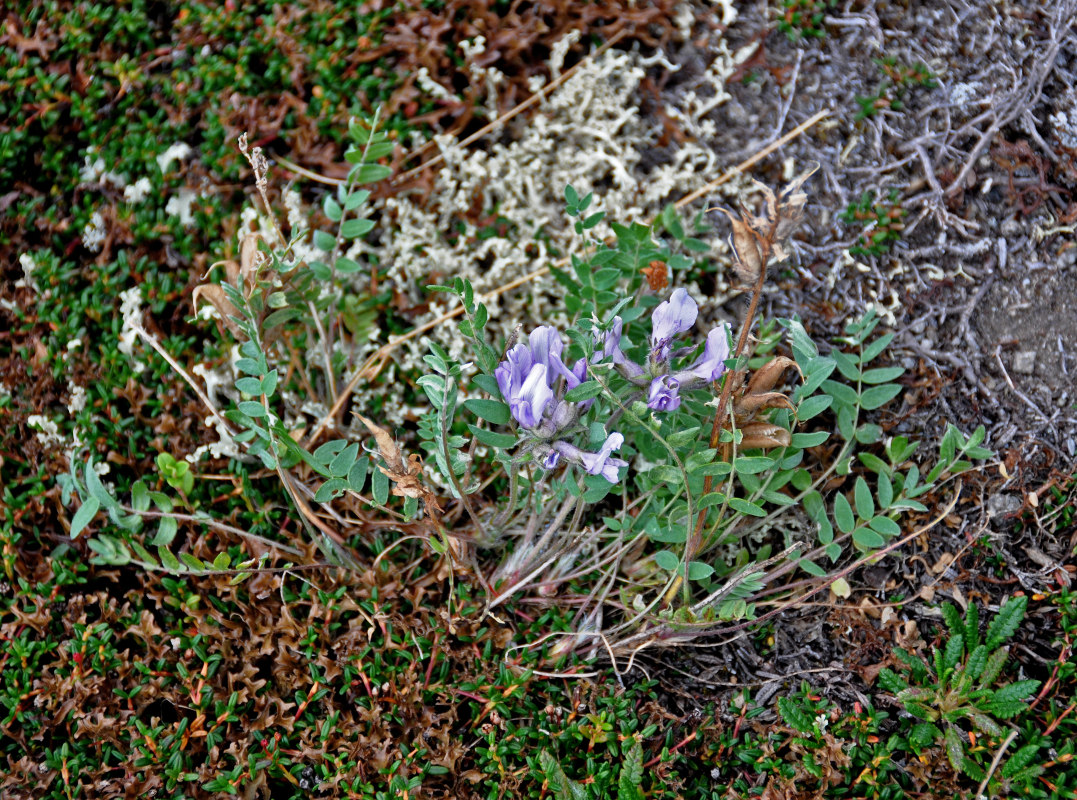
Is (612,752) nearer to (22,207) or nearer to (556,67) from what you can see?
(556,67)

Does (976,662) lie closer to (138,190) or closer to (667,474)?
(667,474)

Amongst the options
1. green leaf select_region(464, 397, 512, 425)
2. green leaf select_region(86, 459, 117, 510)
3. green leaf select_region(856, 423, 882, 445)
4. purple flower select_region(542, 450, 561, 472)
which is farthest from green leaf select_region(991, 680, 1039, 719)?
green leaf select_region(86, 459, 117, 510)

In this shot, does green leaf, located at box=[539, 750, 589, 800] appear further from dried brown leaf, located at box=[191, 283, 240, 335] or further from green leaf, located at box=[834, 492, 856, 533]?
dried brown leaf, located at box=[191, 283, 240, 335]

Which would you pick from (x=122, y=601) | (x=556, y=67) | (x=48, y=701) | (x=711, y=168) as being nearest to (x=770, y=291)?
(x=711, y=168)

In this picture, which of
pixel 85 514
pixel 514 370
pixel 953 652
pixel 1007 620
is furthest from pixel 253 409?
pixel 1007 620

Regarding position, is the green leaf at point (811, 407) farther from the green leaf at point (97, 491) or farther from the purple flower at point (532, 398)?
the green leaf at point (97, 491)

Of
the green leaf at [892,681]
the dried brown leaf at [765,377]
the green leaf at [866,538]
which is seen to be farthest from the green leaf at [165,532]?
the green leaf at [892,681]
